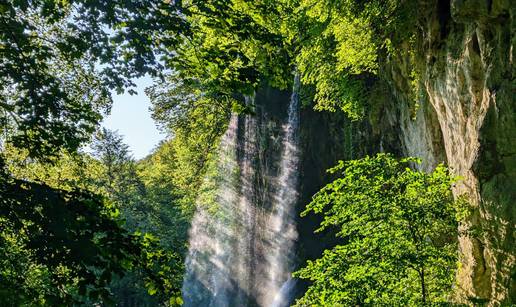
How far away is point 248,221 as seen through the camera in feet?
78.3

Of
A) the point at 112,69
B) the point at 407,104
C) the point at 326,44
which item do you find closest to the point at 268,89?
the point at 326,44

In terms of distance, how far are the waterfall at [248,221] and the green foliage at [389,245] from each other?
12.9 metres

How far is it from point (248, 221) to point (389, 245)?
704 inches

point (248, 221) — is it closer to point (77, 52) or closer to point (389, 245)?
point (389, 245)

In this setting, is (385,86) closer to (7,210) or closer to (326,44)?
(326,44)

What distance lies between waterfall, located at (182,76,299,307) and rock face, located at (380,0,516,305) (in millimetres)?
11664

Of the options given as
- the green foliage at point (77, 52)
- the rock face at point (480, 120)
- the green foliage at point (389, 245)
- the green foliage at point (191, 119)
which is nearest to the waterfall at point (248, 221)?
the green foliage at point (191, 119)

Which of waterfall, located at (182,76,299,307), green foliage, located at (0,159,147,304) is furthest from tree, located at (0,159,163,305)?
waterfall, located at (182,76,299,307)

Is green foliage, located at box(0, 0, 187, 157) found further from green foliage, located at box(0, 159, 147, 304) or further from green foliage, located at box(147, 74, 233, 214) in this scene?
green foliage, located at box(147, 74, 233, 214)

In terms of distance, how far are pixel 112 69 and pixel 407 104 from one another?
930 cm

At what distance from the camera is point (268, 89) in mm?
22562

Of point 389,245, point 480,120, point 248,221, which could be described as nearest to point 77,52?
point 389,245

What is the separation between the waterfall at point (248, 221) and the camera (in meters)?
20.8

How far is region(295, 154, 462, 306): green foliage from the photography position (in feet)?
20.5
